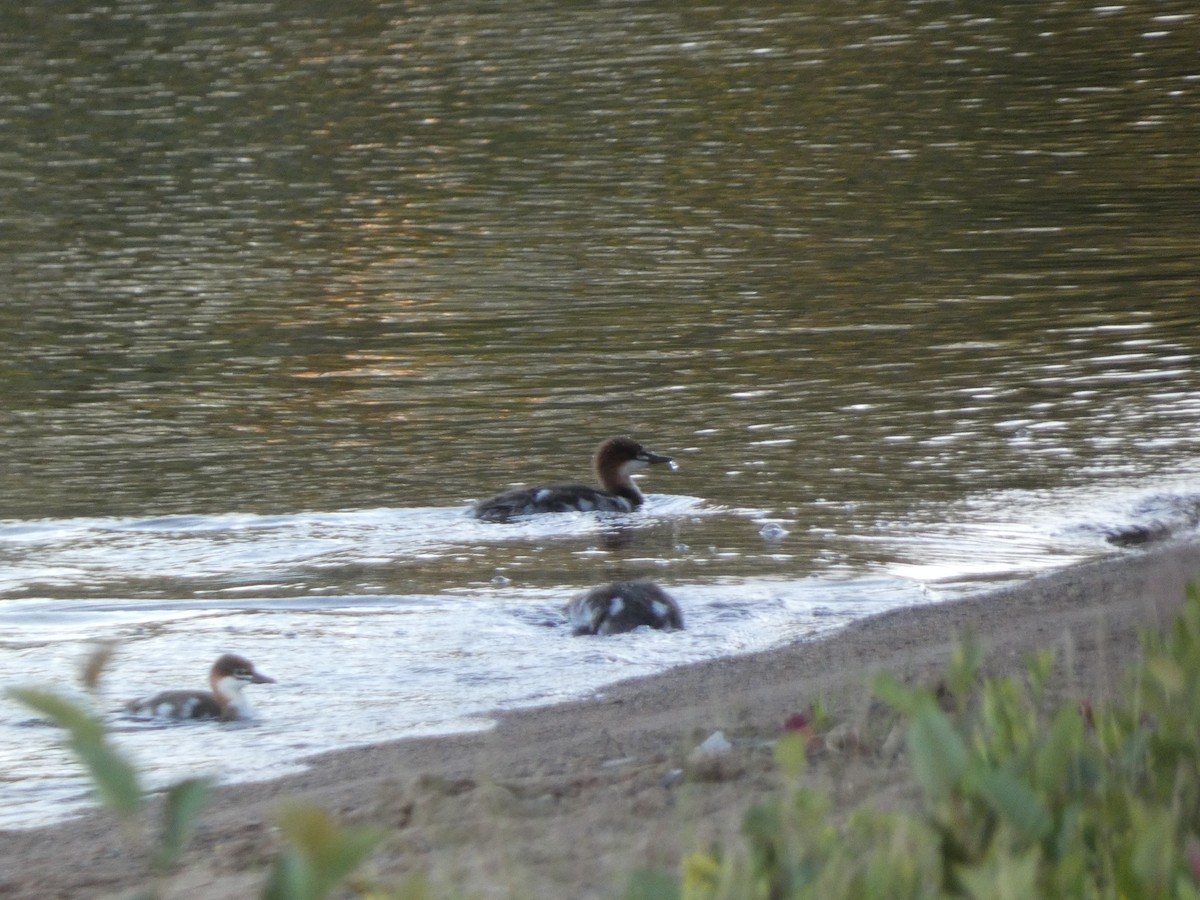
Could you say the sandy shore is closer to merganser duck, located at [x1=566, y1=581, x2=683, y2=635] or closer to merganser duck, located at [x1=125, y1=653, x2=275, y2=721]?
merganser duck, located at [x1=566, y1=581, x2=683, y2=635]

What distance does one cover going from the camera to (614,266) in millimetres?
16406

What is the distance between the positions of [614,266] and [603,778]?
11939 mm

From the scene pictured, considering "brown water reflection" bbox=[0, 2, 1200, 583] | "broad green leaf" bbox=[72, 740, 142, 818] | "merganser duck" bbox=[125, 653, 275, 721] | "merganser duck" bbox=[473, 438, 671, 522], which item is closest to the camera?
"broad green leaf" bbox=[72, 740, 142, 818]

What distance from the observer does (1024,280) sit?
593 inches

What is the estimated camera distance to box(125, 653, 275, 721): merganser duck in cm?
670

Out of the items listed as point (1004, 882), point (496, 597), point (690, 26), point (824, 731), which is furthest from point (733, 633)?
point (690, 26)

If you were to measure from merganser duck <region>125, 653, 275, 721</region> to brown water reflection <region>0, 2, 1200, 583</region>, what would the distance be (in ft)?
9.69

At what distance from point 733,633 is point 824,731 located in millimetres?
3180

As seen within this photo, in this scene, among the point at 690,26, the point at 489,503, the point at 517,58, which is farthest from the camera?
the point at 690,26

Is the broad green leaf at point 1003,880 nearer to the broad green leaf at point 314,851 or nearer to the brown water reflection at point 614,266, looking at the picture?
the broad green leaf at point 314,851

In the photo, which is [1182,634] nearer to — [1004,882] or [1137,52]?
[1004,882]

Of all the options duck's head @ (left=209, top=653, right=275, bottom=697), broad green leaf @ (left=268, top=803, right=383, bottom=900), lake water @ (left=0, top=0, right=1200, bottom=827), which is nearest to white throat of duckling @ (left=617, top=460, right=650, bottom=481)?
lake water @ (left=0, top=0, right=1200, bottom=827)

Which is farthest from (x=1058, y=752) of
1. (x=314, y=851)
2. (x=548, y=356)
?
(x=548, y=356)

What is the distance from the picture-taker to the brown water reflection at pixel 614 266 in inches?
430
